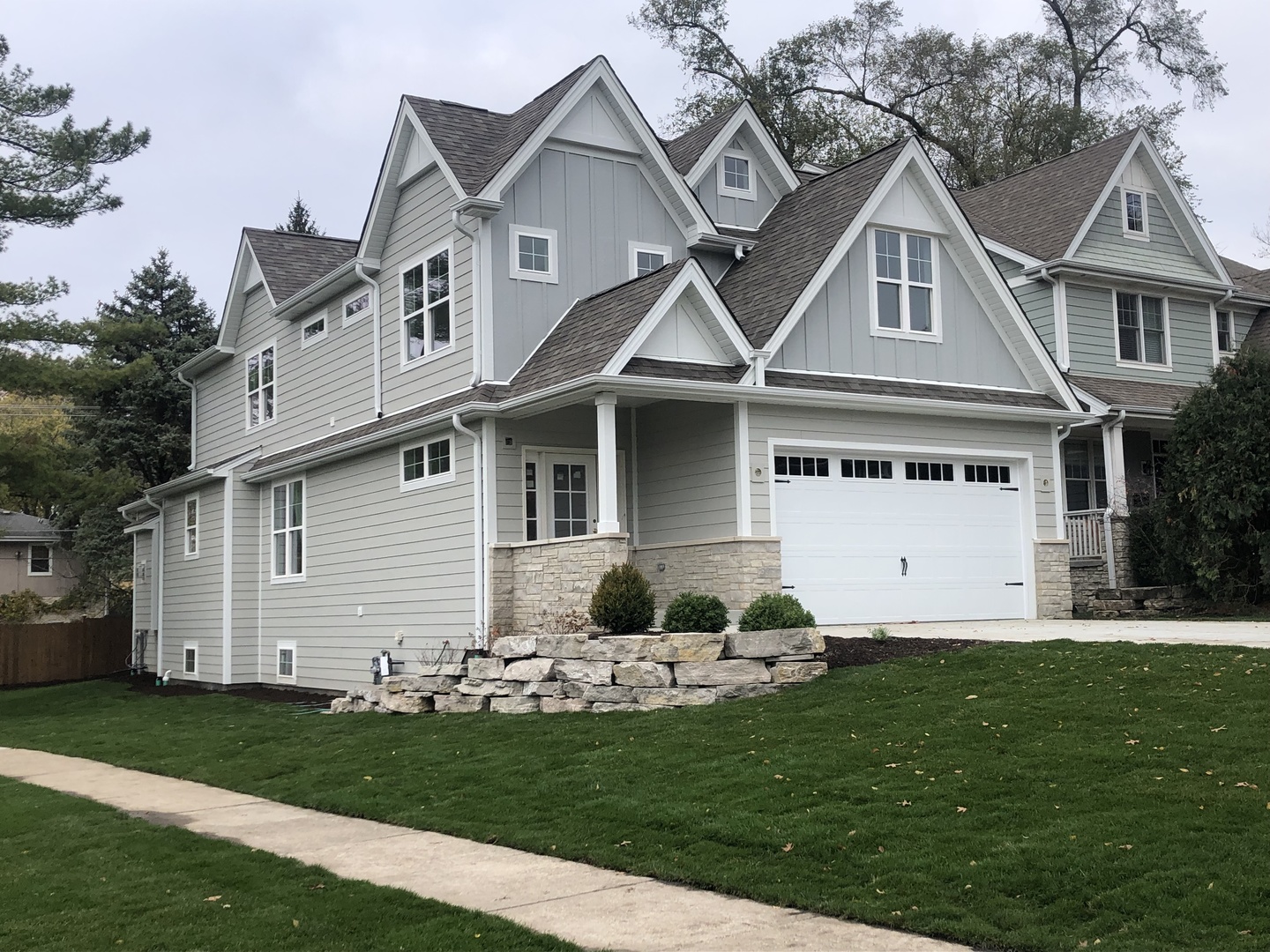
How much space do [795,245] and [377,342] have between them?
6384 mm

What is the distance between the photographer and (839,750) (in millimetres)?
9109

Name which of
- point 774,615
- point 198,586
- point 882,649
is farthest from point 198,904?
point 198,586

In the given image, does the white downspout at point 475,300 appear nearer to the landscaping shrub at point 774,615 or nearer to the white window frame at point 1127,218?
the landscaping shrub at point 774,615

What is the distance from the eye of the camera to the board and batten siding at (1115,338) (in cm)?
2308

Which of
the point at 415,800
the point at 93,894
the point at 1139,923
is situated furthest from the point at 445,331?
the point at 1139,923

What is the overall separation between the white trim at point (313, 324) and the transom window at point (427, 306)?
3.20 metres

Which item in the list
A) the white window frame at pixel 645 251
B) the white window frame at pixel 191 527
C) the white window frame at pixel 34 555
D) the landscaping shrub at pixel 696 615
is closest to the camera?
the landscaping shrub at pixel 696 615

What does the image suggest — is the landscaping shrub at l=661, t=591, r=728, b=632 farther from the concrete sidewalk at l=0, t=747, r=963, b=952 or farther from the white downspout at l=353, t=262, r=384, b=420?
the white downspout at l=353, t=262, r=384, b=420

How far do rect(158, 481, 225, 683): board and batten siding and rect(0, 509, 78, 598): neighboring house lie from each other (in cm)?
2063

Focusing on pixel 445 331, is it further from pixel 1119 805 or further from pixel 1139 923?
pixel 1139 923

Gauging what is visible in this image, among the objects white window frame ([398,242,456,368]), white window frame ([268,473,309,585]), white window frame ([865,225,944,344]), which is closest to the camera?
white window frame ([398,242,456,368])

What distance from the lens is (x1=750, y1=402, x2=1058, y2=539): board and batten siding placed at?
15.6 meters

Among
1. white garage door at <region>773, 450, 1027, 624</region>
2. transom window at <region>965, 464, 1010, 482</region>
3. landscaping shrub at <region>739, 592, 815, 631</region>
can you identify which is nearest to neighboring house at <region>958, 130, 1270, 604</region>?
transom window at <region>965, 464, 1010, 482</region>

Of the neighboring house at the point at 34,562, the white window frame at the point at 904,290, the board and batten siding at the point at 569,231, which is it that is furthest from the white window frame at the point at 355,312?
the neighboring house at the point at 34,562
